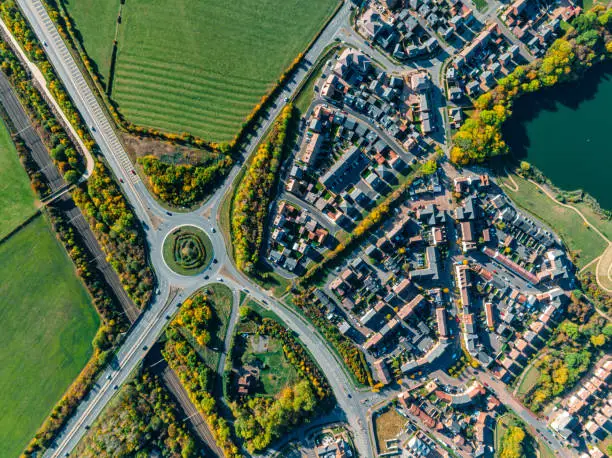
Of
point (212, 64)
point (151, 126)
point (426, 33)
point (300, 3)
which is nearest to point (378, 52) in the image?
point (426, 33)

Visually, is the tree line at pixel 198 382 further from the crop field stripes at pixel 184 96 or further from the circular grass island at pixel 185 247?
the crop field stripes at pixel 184 96

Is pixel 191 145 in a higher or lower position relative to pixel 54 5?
lower

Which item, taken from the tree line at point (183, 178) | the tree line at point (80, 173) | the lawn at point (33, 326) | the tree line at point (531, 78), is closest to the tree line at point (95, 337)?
the lawn at point (33, 326)

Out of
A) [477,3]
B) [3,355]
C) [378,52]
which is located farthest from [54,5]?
[477,3]

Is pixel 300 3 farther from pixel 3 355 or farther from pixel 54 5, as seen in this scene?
pixel 3 355

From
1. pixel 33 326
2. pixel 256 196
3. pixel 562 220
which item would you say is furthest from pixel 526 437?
pixel 33 326

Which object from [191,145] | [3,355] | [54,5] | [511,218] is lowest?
[511,218]
